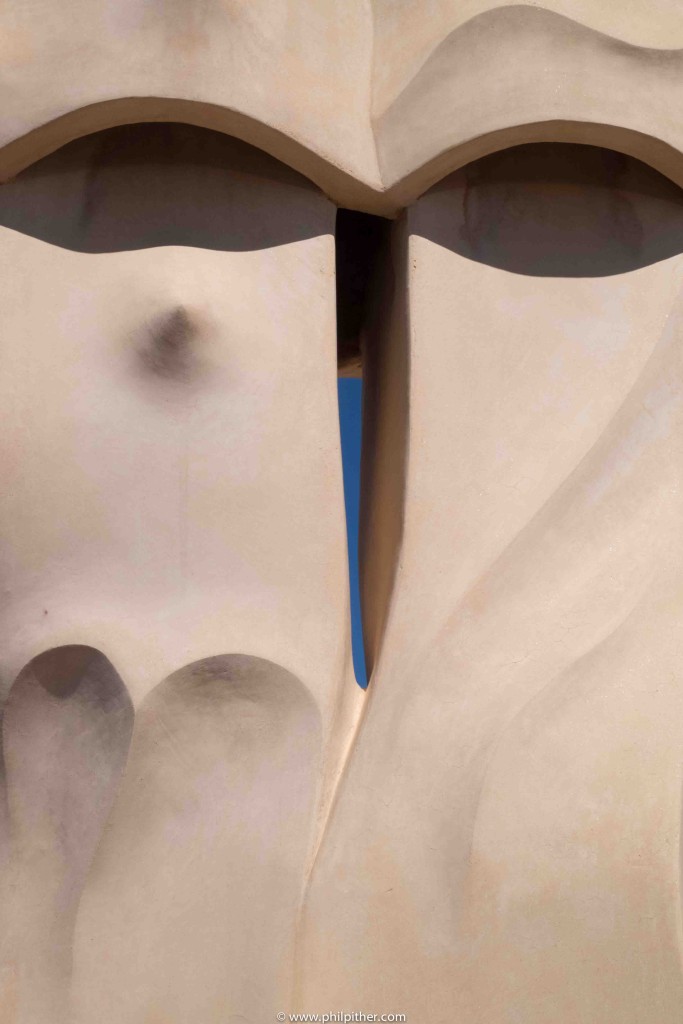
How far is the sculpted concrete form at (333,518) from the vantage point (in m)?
2.20

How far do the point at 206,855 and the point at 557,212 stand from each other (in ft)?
4.70

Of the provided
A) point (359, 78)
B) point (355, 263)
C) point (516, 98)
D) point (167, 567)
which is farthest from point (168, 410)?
point (516, 98)

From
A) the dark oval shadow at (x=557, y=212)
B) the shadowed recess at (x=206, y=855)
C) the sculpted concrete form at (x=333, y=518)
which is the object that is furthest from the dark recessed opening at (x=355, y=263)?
the shadowed recess at (x=206, y=855)

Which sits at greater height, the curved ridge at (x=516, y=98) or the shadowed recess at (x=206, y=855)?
the curved ridge at (x=516, y=98)

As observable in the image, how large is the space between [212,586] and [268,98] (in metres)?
0.91

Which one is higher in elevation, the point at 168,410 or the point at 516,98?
the point at 516,98

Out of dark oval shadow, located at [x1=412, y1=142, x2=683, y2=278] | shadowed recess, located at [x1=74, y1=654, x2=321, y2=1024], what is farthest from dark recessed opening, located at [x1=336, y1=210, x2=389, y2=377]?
shadowed recess, located at [x1=74, y1=654, x2=321, y2=1024]

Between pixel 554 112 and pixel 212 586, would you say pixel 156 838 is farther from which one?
pixel 554 112

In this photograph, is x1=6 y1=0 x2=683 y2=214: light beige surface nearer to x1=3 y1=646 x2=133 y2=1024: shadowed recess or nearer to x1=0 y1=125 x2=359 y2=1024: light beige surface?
x1=0 y1=125 x2=359 y2=1024: light beige surface

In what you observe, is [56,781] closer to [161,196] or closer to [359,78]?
[161,196]

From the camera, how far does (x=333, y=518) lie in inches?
95.3

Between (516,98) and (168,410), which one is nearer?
(168,410)

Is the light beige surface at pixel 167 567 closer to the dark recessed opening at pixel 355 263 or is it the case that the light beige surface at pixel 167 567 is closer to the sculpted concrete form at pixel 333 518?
the sculpted concrete form at pixel 333 518

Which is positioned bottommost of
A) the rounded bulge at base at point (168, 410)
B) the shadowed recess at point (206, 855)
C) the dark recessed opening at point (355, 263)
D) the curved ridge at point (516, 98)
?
the shadowed recess at point (206, 855)
